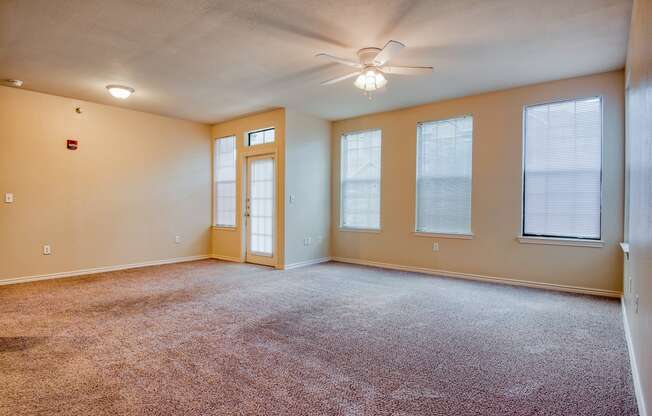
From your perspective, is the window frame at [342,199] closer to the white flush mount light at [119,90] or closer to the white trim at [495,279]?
the white trim at [495,279]

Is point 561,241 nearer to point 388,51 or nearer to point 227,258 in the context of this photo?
point 388,51

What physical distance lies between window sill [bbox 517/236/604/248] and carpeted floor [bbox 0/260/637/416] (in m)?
0.63

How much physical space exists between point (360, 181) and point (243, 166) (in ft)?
7.04

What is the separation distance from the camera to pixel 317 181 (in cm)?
650

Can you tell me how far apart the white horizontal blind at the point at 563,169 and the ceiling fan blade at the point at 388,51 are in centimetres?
249

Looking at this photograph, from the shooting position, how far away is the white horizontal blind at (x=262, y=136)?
6195mm

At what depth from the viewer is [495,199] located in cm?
494

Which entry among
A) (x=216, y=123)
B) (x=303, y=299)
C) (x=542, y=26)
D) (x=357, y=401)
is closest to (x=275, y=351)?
(x=357, y=401)

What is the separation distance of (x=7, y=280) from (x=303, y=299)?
158 inches

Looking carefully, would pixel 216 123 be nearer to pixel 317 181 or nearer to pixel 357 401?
pixel 317 181

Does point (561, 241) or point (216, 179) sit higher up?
point (216, 179)

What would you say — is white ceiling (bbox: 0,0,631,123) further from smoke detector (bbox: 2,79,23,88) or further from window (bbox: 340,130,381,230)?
window (bbox: 340,130,381,230)

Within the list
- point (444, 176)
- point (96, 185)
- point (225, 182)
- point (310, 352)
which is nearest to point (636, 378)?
point (310, 352)

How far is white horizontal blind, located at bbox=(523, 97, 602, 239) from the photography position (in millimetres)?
4266
